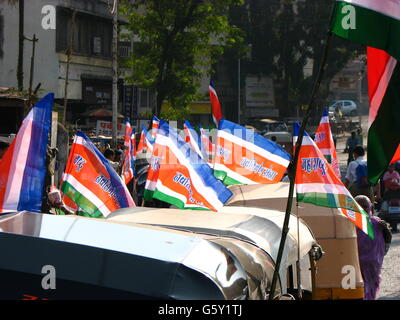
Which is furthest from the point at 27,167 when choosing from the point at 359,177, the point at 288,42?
the point at 288,42

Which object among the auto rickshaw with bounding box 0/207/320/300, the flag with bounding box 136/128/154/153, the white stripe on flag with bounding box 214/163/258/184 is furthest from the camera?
the flag with bounding box 136/128/154/153

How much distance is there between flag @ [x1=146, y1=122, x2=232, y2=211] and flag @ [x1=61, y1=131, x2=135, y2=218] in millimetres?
535

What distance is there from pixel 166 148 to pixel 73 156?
1.27 m

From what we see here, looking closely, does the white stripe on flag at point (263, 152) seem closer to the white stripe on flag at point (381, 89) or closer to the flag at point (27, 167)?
the flag at point (27, 167)

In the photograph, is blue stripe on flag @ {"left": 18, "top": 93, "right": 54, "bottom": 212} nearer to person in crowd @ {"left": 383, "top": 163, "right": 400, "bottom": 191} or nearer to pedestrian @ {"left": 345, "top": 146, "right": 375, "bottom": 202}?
pedestrian @ {"left": 345, "top": 146, "right": 375, "bottom": 202}

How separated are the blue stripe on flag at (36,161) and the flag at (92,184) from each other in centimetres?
233

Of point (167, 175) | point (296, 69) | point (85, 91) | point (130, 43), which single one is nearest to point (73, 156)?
point (167, 175)

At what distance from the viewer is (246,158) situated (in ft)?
30.8

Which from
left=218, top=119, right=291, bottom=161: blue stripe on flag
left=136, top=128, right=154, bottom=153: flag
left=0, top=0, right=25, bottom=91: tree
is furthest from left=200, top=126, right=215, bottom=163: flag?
left=0, top=0, right=25, bottom=91: tree

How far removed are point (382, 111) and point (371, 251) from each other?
4.64m

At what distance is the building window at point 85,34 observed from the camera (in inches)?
1523

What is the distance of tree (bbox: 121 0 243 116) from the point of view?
3625cm

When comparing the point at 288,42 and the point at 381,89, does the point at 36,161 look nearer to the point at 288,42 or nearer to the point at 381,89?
the point at 381,89
